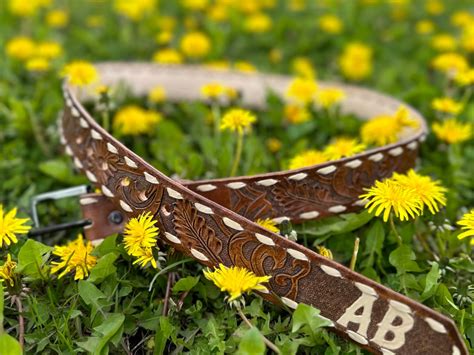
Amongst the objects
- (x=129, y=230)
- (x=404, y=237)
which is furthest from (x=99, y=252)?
(x=404, y=237)

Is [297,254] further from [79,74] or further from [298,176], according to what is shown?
[79,74]

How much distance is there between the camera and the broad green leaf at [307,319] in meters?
1.38

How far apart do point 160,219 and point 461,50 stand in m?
2.14

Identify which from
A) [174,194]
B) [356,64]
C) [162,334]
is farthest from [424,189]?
[356,64]

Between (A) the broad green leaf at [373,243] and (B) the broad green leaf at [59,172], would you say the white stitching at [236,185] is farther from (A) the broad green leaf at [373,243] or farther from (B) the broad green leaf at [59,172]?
(B) the broad green leaf at [59,172]

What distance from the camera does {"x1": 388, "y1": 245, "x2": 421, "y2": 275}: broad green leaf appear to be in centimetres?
161

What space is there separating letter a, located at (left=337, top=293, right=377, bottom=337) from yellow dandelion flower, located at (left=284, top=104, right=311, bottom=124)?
1.23 metres

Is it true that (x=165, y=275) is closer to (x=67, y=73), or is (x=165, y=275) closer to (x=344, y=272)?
(x=344, y=272)

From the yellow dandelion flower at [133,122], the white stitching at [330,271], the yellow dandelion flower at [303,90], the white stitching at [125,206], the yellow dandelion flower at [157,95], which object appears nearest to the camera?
the white stitching at [330,271]

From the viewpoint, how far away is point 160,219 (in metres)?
1.53

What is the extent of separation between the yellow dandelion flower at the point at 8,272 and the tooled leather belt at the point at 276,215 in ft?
0.91

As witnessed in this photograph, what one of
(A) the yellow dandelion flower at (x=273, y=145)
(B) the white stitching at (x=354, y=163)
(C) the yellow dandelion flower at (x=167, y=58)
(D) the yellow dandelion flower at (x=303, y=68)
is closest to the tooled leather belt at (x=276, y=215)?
(B) the white stitching at (x=354, y=163)

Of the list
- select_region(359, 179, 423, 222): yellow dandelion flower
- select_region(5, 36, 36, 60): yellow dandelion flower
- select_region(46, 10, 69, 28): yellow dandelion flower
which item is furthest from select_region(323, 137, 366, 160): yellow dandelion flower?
select_region(46, 10, 69, 28): yellow dandelion flower

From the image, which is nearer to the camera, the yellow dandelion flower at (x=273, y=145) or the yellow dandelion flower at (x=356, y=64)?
the yellow dandelion flower at (x=273, y=145)
